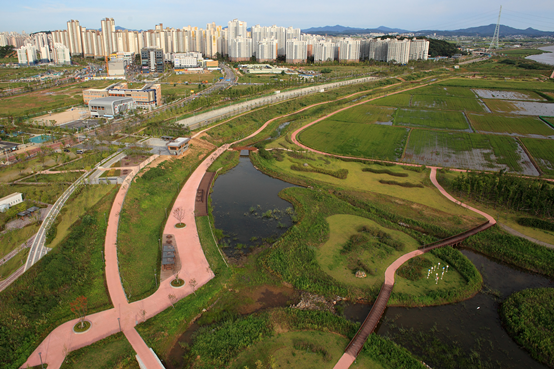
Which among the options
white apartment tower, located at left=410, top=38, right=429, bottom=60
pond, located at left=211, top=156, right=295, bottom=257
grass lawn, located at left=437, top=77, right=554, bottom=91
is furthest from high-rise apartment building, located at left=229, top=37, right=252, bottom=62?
pond, located at left=211, top=156, right=295, bottom=257

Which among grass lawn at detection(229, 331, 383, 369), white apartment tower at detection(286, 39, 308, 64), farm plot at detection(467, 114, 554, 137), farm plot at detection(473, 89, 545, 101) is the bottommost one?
grass lawn at detection(229, 331, 383, 369)

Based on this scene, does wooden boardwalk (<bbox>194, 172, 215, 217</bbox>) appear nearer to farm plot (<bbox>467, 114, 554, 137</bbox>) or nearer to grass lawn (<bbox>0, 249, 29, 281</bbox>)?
grass lawn (<bbox>0, 249, 29, 281</bbox>)

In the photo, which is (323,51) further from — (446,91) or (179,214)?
(179,214)

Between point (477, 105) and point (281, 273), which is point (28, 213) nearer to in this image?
point (281, 273)

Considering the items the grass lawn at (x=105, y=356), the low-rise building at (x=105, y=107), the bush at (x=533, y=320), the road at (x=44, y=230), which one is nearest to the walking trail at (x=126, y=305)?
the grass lawn at (x=105, y=356)

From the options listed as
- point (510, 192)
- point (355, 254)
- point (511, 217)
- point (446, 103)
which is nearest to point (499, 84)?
point (446, 103)

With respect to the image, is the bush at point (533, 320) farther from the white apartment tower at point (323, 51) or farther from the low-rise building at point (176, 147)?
the white apartment tower at point (323, 51)
